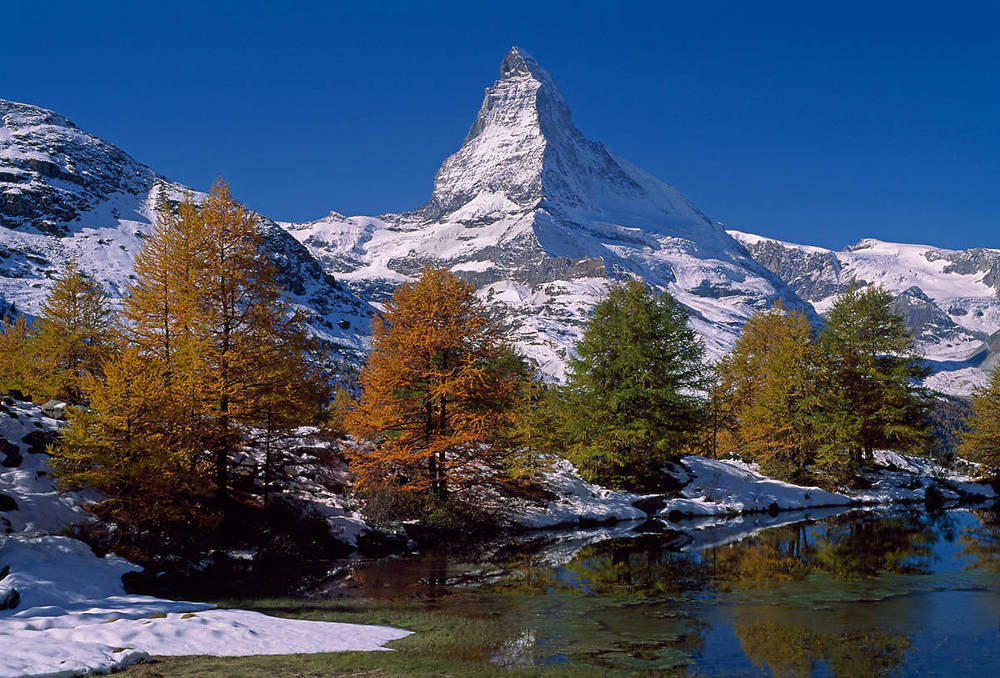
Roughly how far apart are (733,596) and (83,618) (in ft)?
44.3

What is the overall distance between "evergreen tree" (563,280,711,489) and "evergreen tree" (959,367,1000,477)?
23.3 m

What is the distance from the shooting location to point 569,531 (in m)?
30.9

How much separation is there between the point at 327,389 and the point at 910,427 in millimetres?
37820

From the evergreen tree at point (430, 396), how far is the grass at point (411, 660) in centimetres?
1335

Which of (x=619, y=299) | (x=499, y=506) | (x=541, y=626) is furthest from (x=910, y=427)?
(x=541, y=626)

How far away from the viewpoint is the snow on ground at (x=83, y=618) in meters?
10.1

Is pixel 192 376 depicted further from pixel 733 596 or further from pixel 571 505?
pixel 571 505

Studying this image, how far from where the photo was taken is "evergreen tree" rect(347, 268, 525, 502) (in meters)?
27.5

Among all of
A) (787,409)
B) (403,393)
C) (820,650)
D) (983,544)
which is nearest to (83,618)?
(820,650)

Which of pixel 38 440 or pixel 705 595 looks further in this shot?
pixel 38 440

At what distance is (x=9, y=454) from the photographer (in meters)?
19.9

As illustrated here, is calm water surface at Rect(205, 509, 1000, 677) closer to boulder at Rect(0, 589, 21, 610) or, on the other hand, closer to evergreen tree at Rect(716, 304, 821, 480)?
boulder at Rect(0, 589, 21, 610)

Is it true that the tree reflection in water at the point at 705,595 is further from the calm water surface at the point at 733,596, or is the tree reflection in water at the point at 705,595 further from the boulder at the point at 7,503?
the boulder at the point at 7,503

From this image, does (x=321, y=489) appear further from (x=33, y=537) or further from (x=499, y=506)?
(x=33, y=537)
